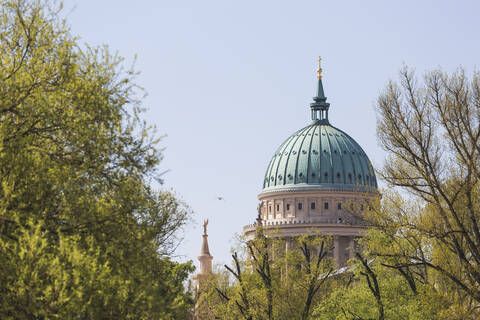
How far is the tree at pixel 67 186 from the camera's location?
70.7 feet

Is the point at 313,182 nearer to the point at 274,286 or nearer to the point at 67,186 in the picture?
the point at 274,286

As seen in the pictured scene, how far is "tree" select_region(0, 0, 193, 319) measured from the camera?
21547 millimetres

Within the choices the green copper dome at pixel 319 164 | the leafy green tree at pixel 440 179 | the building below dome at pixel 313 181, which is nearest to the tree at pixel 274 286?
the leafy green tree at pixel 440 179

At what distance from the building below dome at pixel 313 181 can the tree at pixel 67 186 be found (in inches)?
5410

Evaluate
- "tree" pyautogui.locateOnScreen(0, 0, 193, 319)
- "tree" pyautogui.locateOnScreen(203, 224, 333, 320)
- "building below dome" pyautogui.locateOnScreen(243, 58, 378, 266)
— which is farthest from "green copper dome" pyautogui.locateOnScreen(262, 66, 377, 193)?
"tree" pyautogui.locateOnScreen(0, 0, 193, 319)

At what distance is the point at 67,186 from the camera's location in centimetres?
2355

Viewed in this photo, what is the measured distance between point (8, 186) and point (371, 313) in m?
32.3

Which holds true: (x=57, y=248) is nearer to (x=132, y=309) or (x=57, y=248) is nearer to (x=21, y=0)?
(x=132, y=309)

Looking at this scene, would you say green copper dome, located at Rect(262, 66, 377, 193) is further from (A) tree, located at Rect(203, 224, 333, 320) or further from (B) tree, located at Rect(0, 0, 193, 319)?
(B) tree, located at Rect(0, 0, 193, 319)

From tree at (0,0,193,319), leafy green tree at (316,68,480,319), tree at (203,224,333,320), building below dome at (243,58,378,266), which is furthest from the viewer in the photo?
building below dome at (243,58,378,266)

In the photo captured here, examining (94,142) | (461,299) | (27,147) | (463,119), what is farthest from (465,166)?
(27,147)

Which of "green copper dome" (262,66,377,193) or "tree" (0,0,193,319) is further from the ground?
"green copper dome" (262,66,377,193)

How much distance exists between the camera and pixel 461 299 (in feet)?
123

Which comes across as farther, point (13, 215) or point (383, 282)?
point (383, 282)
